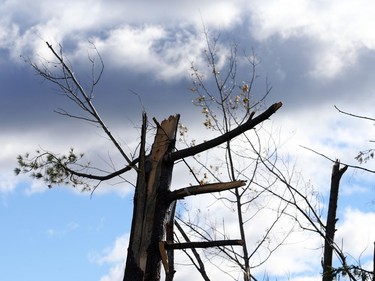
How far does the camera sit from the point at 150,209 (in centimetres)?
873

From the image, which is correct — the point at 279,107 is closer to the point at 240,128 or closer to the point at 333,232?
the point at 240,128

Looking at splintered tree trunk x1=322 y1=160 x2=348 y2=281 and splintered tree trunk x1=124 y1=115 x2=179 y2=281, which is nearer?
splintered tree trunk x1=124 y1=115 x2=179 y2=281

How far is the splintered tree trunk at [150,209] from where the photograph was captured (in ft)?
28.0

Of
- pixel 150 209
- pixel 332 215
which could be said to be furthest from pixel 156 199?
pixel 332 215

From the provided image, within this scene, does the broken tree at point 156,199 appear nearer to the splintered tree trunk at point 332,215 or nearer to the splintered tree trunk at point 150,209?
the splintered tree trunk at point 150,209

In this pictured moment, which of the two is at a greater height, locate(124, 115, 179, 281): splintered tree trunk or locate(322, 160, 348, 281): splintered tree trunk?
locate(322, 160, 348, 281): splintered tree trunk

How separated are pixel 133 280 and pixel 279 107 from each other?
2810 mm

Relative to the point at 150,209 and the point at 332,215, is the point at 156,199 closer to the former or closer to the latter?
the point at 150,209

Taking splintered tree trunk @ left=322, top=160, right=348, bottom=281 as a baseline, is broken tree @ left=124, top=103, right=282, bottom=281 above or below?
below

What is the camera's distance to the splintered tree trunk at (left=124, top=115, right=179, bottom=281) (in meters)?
8.54

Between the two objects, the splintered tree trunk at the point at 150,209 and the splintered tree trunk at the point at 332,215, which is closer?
the splintered tree trunk at the point at 150,209

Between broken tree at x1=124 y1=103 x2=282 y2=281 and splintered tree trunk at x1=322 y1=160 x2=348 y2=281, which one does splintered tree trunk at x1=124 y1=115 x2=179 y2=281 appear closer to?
broken tree at x1=124 y1=103 x2=282 y2=281

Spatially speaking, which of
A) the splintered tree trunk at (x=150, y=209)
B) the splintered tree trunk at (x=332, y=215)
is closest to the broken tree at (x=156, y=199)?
the splintered tree trunk at (x=150, y=209)

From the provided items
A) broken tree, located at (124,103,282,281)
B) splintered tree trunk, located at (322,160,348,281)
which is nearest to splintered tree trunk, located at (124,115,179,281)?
broken tree, located at (124,103,282,281)
